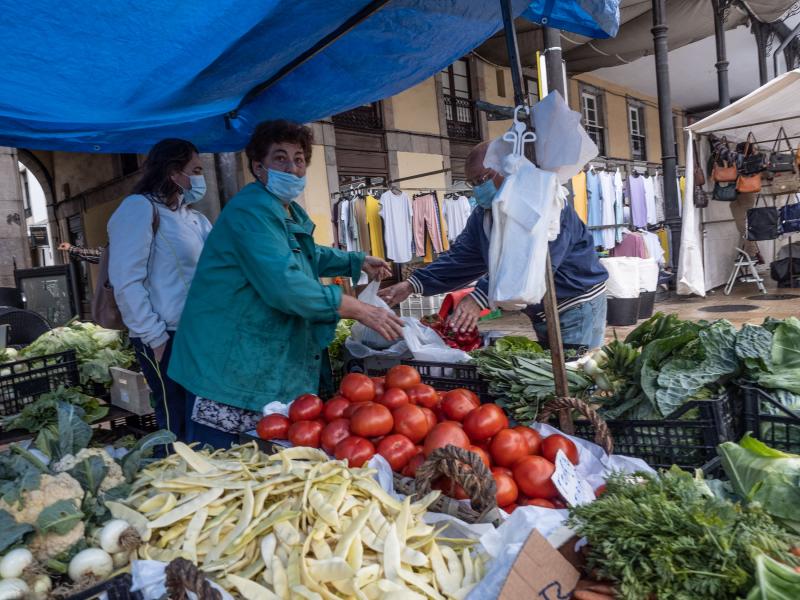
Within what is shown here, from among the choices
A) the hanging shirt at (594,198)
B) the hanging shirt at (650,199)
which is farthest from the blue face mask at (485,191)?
the hanging shirt at (650,199)

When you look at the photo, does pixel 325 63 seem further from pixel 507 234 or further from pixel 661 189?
pixel 661 189

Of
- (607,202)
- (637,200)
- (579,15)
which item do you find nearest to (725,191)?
(637,200)

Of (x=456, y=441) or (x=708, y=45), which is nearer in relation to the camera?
(x=456, y=441)

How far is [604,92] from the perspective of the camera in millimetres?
17844

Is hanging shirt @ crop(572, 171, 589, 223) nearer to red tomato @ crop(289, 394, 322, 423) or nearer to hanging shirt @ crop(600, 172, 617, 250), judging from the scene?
hanging shirt @ crop(600, 172, 617, 250)

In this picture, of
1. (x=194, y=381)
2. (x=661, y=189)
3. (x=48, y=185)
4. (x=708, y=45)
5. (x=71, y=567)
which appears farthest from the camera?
(x=48, y=185)

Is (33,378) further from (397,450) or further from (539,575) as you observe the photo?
(539,575)

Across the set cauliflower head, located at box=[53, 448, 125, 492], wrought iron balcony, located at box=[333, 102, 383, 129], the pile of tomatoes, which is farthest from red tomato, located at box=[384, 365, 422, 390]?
wrought iron balcony, located at box=[333, 102, 383, 129]

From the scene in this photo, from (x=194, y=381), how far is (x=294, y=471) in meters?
1.15

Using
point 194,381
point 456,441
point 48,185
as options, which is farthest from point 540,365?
point 48,185

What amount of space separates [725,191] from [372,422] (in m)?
11.5

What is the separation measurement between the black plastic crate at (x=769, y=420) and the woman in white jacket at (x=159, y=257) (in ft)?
9.19

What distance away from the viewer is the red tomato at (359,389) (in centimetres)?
229

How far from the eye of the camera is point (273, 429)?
7.36 ft
